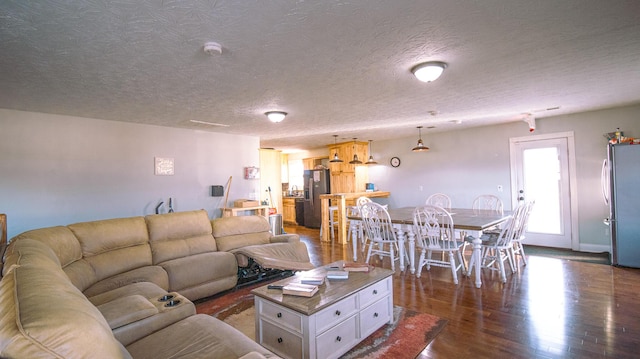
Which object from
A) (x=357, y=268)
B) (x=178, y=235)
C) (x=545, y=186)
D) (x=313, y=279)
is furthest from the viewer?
(x=545, y=186)

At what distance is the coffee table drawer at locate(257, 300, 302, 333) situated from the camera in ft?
6.53

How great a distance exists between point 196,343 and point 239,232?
2506mm

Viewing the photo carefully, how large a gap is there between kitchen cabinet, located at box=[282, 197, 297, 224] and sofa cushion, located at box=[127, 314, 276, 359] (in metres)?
7.30

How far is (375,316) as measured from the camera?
2459 millimetres

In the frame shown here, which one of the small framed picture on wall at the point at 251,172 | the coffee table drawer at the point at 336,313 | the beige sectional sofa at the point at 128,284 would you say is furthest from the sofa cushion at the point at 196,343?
the small framed picture on wall at the point at 251,172

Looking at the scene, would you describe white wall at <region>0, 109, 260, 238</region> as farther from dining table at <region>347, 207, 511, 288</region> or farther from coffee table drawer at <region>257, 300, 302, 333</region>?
coffee table drawer at <region>257, 300, 302, 333</region>

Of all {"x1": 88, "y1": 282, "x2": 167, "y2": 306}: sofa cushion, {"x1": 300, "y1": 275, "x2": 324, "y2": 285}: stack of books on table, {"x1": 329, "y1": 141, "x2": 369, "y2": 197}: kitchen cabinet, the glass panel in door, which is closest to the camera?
{"x1": 88, "y1": 282, "x2": 167, "y2": 306}: sofa cushion

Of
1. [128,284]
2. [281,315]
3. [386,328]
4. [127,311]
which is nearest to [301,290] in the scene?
[281,315]

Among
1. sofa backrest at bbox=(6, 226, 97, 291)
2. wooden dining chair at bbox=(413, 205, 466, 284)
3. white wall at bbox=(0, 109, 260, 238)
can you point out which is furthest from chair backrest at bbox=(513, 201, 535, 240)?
white wall at bbox=(0, 109, 260, 238)

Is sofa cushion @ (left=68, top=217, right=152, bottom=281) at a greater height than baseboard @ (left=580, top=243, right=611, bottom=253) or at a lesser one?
greater

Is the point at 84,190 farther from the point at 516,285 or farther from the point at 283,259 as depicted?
the point at 516,285

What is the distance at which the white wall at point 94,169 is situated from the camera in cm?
379

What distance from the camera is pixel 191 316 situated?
1981 mm

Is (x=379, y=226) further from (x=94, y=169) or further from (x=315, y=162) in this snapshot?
(x=315, y=162)
